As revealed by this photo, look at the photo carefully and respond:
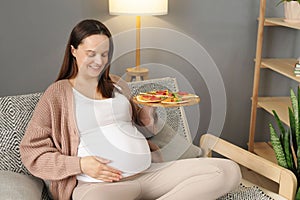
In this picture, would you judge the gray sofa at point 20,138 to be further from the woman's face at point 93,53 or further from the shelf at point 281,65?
the shelf at point 281,65

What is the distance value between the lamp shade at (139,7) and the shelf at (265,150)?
1.15 m

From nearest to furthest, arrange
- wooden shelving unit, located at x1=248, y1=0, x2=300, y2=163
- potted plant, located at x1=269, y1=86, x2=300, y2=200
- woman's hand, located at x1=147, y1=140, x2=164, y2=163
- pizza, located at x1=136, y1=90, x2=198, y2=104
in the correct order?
pizza, located at x1=136, y1=90, x2=198, y2=104, woman's hand, located at x1=147, y1=140, x2=164, y2=163, potted plant, located at x1=269, y1=86, x2=300, y2=200, wooden shelving unit, located at x1=248, y1=0, x2=300, y2=163

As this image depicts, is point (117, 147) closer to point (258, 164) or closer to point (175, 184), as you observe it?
point (175, 184)

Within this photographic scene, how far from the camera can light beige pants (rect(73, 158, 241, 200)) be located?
158cm

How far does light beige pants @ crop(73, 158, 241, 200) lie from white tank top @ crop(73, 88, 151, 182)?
53mm

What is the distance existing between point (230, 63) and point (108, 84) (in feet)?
4.72

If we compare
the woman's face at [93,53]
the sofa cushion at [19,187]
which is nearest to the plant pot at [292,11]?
the woman's face at [93,53]

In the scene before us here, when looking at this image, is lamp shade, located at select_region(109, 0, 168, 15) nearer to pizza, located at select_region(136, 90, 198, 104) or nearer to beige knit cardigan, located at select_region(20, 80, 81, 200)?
pizza, located at select_region(136, 90, 198, 104)

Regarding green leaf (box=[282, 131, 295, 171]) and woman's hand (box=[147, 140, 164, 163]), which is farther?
green leaf (box=[282, 131, 295, 171])

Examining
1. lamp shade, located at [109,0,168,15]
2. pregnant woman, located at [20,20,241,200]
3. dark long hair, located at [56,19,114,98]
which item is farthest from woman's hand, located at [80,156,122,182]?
lamp shade, located at [109,0,168,15]

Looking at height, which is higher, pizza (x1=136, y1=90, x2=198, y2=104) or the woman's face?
the woman's face

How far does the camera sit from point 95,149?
5.43 ft

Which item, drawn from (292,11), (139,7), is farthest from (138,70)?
(292,11)

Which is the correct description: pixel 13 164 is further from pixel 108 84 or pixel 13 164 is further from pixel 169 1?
pixel 169 1
